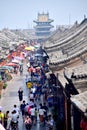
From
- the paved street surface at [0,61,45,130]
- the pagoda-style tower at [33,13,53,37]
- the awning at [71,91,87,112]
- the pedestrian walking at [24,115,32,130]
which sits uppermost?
the pagoda-style tower at [33,13,53,37]

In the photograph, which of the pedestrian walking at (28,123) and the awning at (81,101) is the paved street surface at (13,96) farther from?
the awning at (81,101)

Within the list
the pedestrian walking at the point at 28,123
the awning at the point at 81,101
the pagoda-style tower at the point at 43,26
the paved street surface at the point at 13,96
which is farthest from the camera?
the pagoda-style tower at the point at 43,26

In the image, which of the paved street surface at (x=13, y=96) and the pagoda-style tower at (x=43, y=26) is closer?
the paved street surface at (x=13, y=96)

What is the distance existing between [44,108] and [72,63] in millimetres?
2948

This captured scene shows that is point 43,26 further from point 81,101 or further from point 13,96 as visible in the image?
point 81,101

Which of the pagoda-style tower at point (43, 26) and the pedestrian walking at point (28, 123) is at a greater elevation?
the pagoda-style tower at point (43, 26)

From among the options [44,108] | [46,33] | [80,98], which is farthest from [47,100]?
[46,33]

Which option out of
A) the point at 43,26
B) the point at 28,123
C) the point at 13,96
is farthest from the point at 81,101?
the point at 43,26

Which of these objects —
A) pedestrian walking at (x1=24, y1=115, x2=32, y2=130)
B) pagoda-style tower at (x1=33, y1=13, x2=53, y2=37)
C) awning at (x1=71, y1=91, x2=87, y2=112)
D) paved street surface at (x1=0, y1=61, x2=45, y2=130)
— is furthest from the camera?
pagoda-style tower at (x1=33, y1=13, x2=53, y2=37)

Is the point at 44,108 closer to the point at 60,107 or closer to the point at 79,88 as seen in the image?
the point at 60,107

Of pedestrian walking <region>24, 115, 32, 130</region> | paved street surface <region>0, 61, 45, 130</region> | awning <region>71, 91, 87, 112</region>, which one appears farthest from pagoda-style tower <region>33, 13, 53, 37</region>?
awning <region>71, 91, 87, 112</region>

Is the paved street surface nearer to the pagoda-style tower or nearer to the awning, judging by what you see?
the awning

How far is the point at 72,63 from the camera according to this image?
67.5 ft

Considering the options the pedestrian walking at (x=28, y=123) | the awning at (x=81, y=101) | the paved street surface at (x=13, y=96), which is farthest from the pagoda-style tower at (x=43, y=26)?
the awning at (x=81, y=101)
